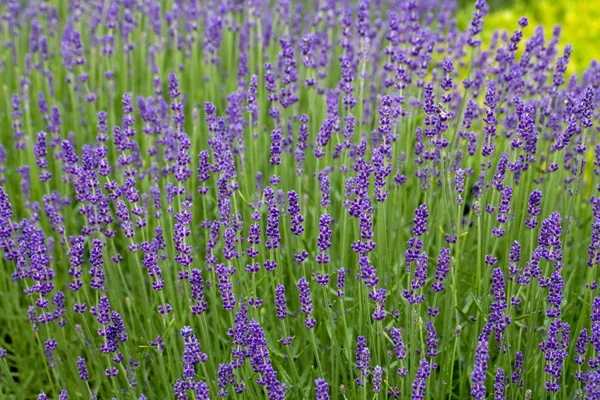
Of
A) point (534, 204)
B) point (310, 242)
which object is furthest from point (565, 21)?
A: point (534, 204)

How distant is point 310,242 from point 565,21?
6.83m

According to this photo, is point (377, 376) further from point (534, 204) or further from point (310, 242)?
point (310, 242)

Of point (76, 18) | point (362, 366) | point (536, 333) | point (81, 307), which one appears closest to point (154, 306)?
point (81, 307)

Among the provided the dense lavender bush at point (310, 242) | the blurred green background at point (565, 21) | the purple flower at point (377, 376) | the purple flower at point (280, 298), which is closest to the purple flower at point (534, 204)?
the dense lavender bush at point (310, 242)

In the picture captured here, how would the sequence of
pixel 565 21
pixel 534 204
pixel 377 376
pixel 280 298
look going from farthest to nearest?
pixel 565 21 → pixel 534 204 → pixel 280 298 → pixel 377 376

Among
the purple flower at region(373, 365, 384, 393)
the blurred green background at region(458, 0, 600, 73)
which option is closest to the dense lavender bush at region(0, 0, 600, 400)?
the purple flower at region(373, 365, 384, 393)

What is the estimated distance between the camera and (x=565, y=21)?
9.34 m

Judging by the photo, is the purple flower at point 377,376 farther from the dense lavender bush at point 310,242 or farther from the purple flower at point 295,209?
the purple flower at point 295,209

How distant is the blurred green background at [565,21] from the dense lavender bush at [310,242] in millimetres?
3294

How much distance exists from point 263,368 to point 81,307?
3.38ft

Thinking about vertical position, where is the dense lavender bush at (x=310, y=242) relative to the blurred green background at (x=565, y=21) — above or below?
below

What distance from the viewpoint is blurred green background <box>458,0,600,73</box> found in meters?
8.34

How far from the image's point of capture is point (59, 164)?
190 inches

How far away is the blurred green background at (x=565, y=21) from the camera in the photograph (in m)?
8.34
